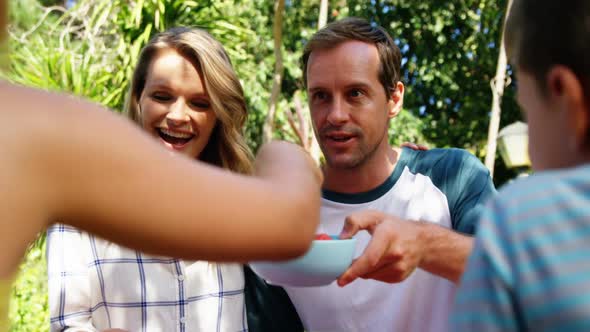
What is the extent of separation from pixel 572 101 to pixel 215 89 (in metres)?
1.47

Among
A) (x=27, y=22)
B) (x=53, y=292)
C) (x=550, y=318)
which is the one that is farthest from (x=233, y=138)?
(x=27, y=22)

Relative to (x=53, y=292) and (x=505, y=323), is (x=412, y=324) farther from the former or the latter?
(x=505, y=323)

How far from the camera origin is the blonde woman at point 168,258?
1.75 meters

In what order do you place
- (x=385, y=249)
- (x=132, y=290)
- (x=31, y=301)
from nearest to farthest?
(x=385, y=249) < (x=132, y=290) < (x=31, y=301)

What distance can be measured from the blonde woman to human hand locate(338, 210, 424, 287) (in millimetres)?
484

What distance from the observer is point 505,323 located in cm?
72

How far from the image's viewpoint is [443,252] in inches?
62.1

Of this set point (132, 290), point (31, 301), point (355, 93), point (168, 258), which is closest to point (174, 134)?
point (168, 258)

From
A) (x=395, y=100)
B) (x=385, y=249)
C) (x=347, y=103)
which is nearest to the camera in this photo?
(x=385, y=249)

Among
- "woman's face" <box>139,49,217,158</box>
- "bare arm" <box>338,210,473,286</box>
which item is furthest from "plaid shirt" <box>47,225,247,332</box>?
"bare arm" <box>338,210,473,286</box>

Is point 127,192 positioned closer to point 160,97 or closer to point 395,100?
point 160,97

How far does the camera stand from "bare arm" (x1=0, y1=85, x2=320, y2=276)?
2.22ft

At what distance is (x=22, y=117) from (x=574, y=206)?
0.59 metres

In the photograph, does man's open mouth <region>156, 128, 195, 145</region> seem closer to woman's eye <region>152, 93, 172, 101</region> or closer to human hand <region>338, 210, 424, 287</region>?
woman's eye <region>152, 93, 172, 101</region>
